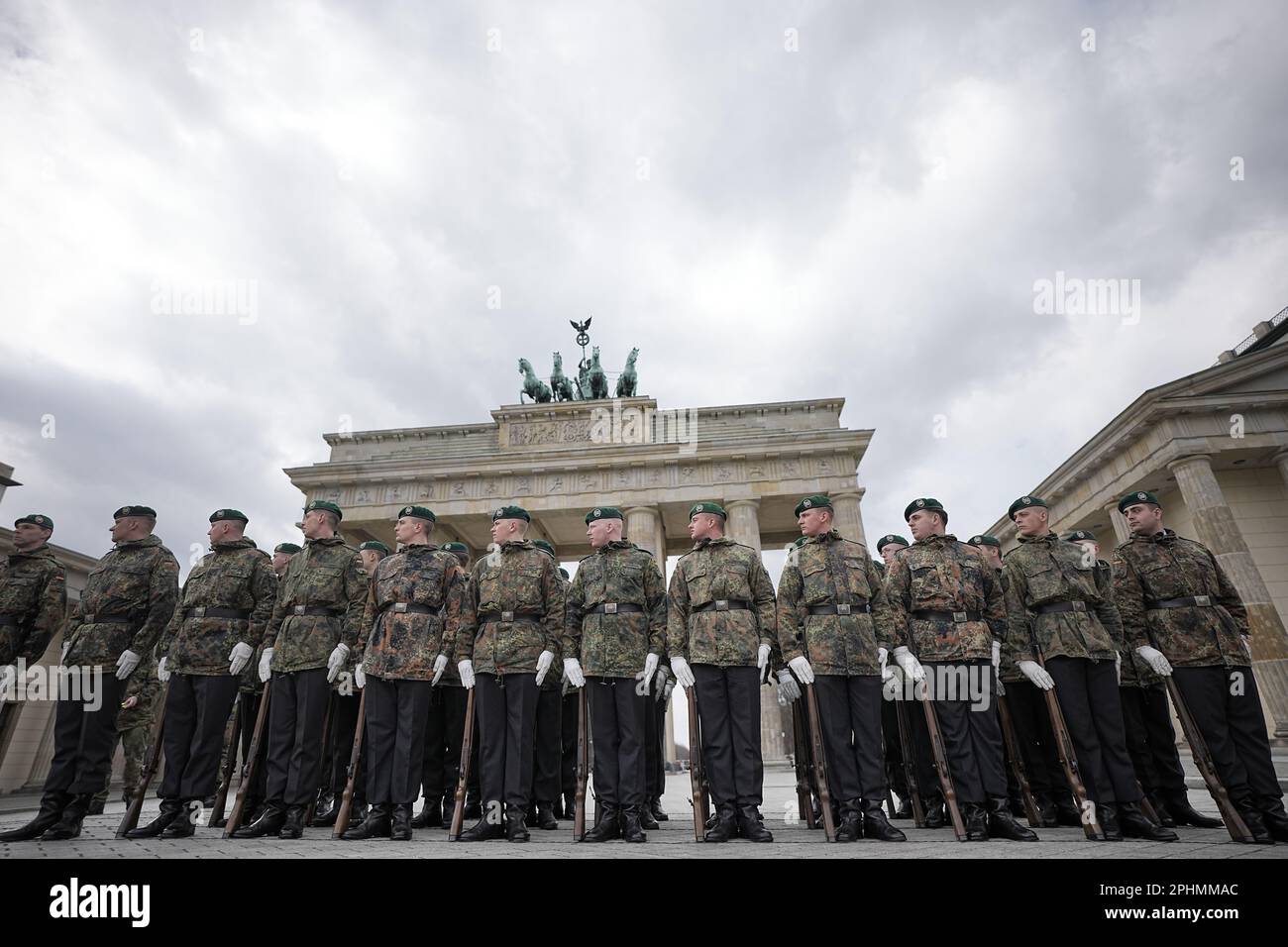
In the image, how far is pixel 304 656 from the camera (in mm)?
5305

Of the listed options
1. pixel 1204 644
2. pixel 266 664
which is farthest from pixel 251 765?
pixel 1204 644

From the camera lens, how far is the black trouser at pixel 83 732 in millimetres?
4973

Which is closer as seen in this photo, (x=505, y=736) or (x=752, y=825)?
(x=752, y=825)

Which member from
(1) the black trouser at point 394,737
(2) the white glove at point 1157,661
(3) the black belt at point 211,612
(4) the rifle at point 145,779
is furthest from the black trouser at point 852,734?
(4) the rifle at point 145,779

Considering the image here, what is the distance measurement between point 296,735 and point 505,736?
69.0 inches

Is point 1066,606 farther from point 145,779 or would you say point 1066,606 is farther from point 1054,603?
point 145,779

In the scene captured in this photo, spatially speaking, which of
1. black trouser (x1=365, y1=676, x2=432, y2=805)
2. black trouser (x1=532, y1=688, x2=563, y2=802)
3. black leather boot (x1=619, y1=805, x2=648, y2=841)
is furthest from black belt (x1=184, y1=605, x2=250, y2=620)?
black leather boot (x1=619, y1=805, x2=648, y2=841)

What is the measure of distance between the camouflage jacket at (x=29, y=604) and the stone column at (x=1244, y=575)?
21.7m

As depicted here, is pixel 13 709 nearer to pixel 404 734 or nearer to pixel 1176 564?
pixel 404 734

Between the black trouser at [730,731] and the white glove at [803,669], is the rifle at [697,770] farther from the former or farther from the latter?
the white glove at [803,669]

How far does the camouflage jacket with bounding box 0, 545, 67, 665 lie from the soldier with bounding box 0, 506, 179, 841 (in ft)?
1.07

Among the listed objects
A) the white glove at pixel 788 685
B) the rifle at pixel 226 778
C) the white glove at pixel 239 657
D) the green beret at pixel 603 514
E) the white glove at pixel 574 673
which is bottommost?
the rifle at pixel 226 778
